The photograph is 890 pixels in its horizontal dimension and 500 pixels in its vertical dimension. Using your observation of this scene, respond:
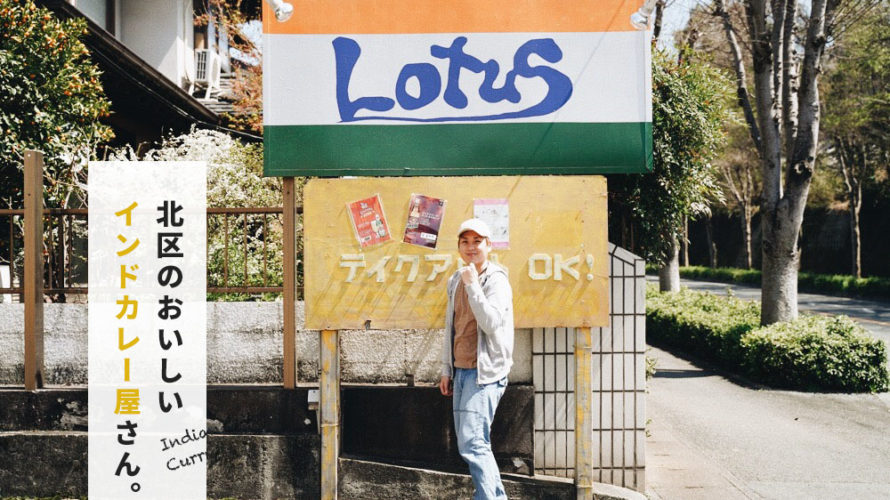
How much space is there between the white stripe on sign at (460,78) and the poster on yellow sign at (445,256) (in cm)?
49

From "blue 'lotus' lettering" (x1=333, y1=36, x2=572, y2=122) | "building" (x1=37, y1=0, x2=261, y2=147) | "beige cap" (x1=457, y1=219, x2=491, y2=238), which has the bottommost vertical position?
"beige cap" (x1=457, y1=219, x2=491, y2=238)

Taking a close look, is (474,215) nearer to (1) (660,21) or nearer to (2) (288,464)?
(2) (288,464)

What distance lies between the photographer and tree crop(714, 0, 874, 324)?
976 cm

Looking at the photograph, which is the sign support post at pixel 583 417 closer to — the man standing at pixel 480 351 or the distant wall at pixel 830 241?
the man standing at pixel 480 351

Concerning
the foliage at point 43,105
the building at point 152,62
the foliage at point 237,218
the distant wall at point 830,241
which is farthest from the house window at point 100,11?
the distant wall at point 830,241

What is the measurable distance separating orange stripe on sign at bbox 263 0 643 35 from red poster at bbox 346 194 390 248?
1.27m

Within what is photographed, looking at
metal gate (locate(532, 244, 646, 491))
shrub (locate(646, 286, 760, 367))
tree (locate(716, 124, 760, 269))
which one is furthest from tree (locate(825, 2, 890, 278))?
metal gate (locate(532, 244, 646, 491))

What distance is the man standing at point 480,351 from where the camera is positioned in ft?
13.0

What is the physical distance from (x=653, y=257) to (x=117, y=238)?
474 cm

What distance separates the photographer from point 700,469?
18.4ft

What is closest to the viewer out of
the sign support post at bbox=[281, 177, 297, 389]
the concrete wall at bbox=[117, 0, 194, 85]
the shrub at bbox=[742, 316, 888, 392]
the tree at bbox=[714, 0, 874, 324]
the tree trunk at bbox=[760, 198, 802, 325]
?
the sign support post at bbox=[281, 177, 297, 389]

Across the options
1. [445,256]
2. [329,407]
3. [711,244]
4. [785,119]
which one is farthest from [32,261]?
[711,244]

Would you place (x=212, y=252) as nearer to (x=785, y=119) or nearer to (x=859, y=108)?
(x=785, y=119)

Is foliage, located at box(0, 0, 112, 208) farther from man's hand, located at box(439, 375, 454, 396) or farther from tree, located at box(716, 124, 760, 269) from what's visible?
tree, located at box(716, 124, 760, 269)
